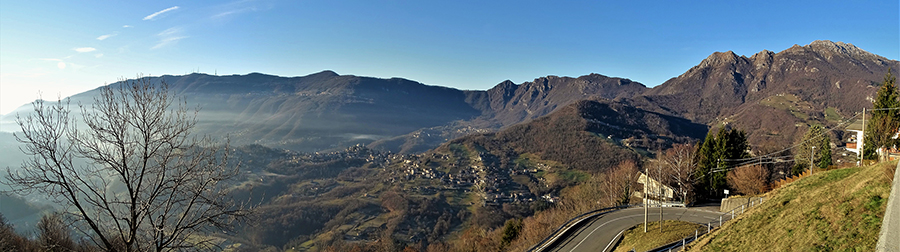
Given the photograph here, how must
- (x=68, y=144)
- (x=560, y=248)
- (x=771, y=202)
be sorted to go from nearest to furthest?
(x=68, y=144) → (x=771, y=202) → (x=560, y=248)

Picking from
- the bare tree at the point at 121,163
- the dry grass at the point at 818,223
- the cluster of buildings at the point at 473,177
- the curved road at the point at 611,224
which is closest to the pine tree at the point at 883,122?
the curved road at the point at 611,224

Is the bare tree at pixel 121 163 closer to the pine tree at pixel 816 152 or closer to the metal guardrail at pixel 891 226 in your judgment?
the metal guardrail at pixel 891 226

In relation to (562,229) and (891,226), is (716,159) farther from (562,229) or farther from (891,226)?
(891,226)

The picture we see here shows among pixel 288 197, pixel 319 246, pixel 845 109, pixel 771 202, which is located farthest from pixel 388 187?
pixel 845 109

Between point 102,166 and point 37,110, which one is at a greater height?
point 37,110

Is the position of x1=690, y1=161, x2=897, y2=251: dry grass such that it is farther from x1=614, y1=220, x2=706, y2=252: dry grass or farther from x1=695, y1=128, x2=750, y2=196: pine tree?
x1=695, y1=128, x2=750, y2=196: pine tree

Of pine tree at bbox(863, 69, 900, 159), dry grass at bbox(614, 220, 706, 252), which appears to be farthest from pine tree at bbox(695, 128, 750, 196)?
dry grass at bbox(614, 220, 706, 252)

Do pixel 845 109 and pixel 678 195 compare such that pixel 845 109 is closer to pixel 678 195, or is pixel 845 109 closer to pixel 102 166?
pixel 678 195

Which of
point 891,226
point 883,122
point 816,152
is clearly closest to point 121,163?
point 891,226
